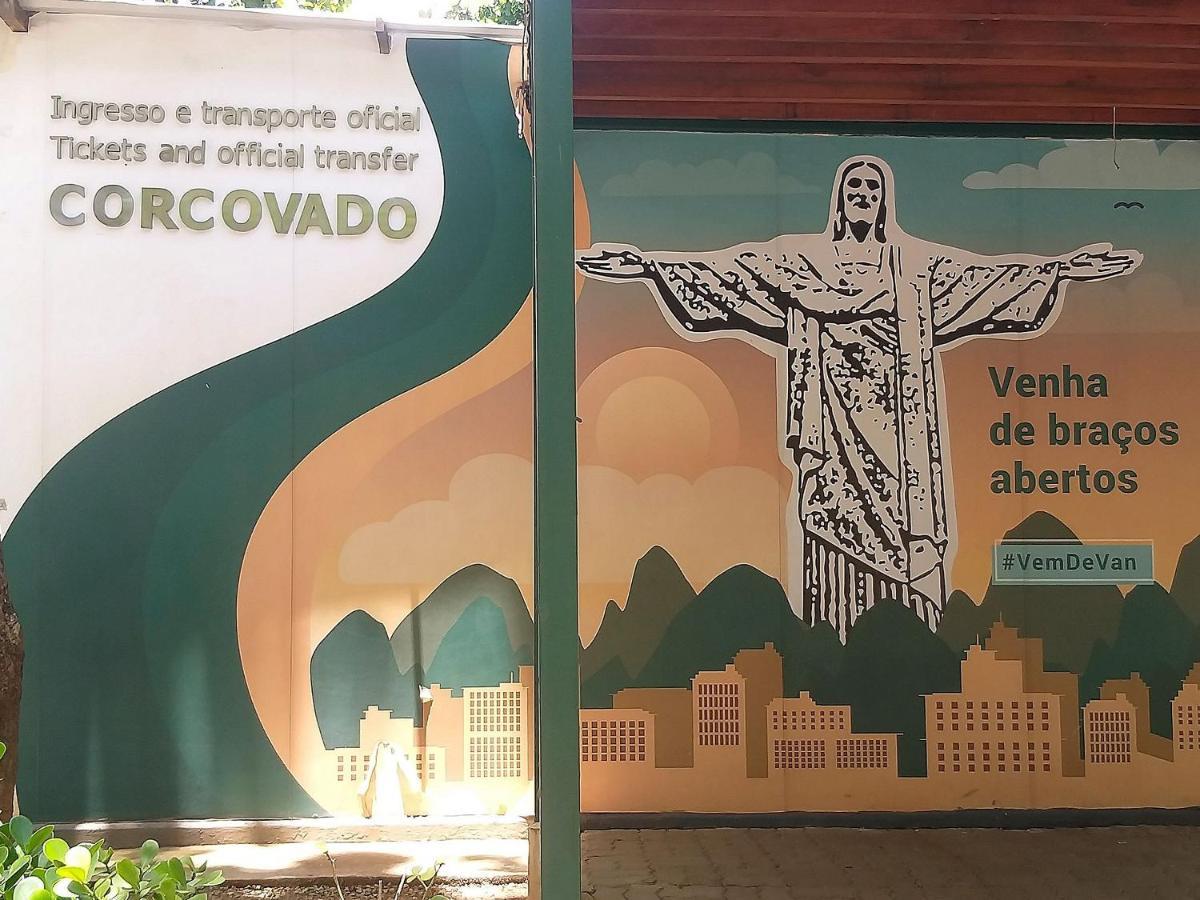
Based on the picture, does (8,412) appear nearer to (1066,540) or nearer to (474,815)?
(474,815)

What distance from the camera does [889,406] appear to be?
5133 mm

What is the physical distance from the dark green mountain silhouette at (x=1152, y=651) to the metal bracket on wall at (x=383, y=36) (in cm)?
466

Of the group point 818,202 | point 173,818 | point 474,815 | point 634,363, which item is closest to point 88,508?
point 173,818

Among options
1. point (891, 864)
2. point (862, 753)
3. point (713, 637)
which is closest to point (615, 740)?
point (713, 637)

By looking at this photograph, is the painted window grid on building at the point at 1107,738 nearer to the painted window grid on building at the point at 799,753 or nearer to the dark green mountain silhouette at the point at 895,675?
the dark green mountain silhouette at the point at 895,675

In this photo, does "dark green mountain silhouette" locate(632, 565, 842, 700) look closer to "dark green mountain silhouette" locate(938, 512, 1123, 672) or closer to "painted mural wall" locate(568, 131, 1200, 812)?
"painted mural wall" locate(568, 131, 1200, 812)

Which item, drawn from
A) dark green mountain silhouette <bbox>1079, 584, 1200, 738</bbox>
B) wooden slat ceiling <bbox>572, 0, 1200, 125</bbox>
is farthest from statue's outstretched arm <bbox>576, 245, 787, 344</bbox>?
dark green mountain silhouette <bbox>1079, 584, 1200, 738</bbox>

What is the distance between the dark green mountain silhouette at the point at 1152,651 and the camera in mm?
5055

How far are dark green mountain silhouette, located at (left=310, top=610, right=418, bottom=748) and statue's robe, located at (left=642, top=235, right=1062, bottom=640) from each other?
2.05 m

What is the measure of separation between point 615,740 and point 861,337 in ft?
7.79

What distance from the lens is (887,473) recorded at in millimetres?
5113

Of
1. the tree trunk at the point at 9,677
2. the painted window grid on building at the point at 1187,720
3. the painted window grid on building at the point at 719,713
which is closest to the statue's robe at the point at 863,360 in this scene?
the painted window grid on building at the point at 719,713

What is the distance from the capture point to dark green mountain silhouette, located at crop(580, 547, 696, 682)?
497cm

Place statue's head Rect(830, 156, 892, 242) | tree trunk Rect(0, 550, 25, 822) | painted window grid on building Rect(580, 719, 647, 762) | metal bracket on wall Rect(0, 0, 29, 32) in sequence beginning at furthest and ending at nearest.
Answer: statue's head Rect(830, 156, 892, 242) → painted window grid on building Rect(580, 719, 647, 762) → metal bracket on wall Rect(0, 0, 29, 32) → tree trunk Rect(0, 550, 25, 822)
